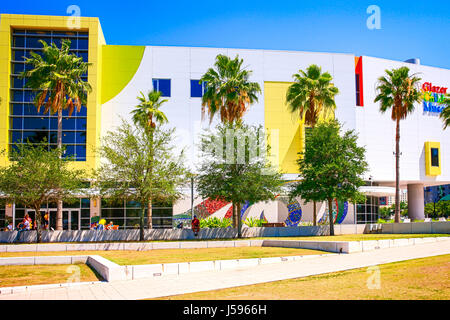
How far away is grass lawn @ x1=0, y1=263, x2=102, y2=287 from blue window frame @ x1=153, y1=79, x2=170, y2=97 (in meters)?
30.2

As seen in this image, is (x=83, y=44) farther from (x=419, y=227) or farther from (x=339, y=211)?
(x=419, y=227)

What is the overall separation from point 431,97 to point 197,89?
96.5ft

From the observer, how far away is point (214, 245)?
26734 mm

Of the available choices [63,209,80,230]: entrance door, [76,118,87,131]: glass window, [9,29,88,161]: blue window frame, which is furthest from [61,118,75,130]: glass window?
[63,209,80,230]: entrance door

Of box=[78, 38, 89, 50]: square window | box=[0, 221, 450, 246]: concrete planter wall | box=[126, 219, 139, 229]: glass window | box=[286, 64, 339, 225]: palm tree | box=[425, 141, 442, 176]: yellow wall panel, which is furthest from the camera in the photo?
box=[425, 141, 442, 176]: yellow wall panel

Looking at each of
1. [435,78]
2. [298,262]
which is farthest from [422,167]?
[298,262]

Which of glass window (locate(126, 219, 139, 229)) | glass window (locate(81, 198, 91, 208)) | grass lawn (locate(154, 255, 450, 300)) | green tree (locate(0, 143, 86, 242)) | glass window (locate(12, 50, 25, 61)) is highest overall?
glass window (locate(12, 50, 25, 61))

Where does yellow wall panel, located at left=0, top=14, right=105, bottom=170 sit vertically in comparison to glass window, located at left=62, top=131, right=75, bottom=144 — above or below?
above

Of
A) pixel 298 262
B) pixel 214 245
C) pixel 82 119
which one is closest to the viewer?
pixel 298 262

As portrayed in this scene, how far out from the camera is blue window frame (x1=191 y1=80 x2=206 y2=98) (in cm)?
4747

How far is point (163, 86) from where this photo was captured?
47.2 meters

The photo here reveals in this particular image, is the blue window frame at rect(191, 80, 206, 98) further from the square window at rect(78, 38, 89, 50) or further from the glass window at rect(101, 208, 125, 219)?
the glass window at rect(101, 208, 125, 219)
